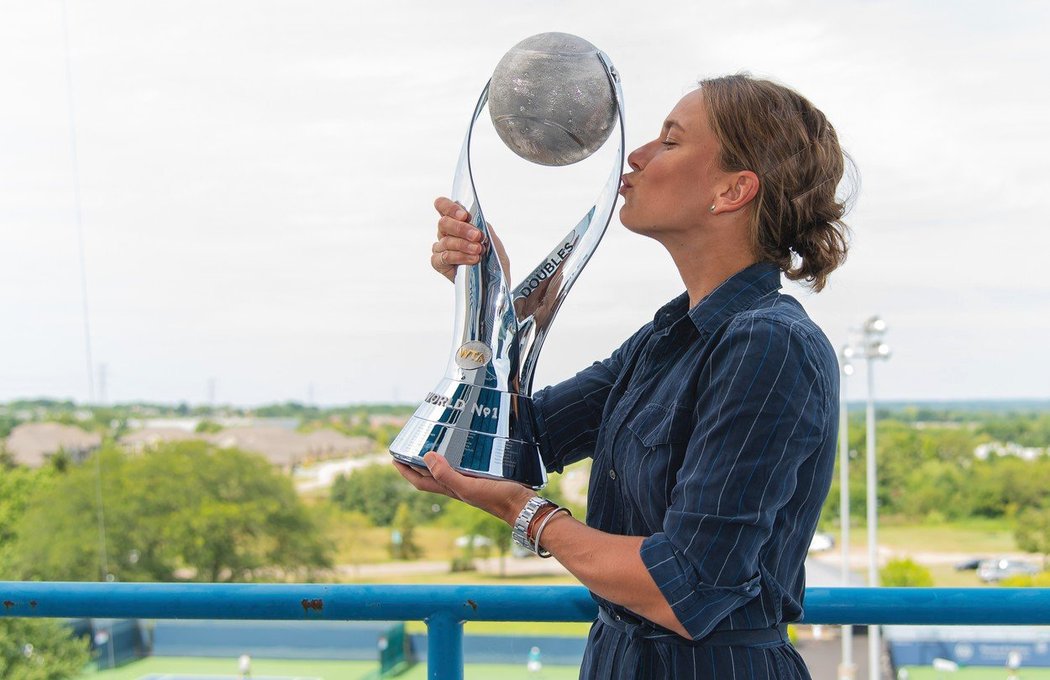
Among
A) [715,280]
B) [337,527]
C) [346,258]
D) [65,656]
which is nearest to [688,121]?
[715,280]

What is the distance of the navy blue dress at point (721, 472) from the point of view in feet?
2.92

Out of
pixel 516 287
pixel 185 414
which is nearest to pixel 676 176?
pixel 516 287

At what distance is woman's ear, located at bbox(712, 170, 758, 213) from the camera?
1.04 meters

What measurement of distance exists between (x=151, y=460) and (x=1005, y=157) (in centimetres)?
3285

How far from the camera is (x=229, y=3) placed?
44.9 meters

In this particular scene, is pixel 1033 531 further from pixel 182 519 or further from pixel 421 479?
pixel 421 479

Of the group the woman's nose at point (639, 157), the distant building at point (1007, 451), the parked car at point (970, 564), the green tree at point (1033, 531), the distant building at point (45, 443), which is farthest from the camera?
the distant building at point (45, 443)

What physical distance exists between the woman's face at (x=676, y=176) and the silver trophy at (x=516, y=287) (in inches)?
1.2

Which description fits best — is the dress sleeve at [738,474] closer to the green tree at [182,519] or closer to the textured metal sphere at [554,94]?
the textured metal sphere at [554,94]

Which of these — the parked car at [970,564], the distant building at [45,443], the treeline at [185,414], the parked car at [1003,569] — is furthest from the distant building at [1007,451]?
the distant building at [45,443]

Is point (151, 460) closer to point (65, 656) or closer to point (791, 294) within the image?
point (65, 656)

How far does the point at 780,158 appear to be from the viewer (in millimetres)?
1045

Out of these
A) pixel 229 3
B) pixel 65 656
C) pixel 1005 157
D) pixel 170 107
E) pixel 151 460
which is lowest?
pixel 65 656

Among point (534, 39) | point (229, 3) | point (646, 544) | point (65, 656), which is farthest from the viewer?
point (229, 3)
